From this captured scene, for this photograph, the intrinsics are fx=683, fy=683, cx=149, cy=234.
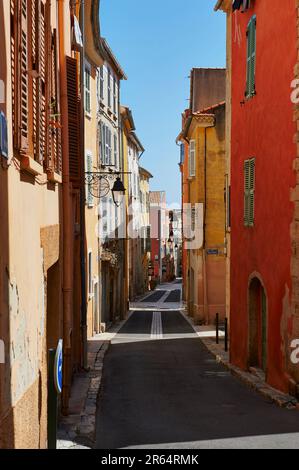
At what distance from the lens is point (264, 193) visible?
1460cm

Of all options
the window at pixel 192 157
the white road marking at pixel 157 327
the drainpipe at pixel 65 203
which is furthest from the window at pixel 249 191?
the window at pixel 192 157

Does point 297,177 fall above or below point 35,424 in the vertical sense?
above

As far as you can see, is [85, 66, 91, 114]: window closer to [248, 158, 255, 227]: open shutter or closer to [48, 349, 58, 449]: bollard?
[248, 158, 255, 227]: open shutter

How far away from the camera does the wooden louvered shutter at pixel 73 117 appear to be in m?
12.1

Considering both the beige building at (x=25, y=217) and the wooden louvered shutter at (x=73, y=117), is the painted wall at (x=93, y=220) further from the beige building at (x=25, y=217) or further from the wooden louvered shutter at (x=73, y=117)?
the beige building at (x=25, y=217)

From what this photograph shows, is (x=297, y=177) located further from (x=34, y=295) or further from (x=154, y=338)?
(x=154, y=338)

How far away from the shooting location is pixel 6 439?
17.1 ft

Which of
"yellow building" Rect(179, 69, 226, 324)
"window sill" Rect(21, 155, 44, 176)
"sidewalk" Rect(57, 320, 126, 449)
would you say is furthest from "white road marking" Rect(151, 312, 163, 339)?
"window sill" Rect(21, 155, 44, 176)

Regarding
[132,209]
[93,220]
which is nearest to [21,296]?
[93,220]

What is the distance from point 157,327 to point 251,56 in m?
16.3

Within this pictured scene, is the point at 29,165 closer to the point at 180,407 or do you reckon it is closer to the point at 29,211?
the point at 29,211

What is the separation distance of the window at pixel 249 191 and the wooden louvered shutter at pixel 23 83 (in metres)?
9.83
